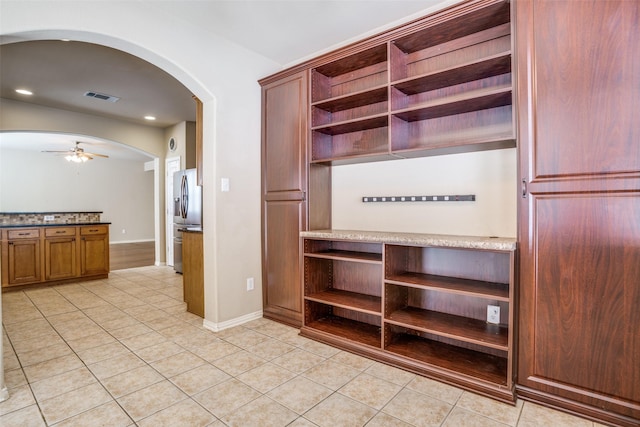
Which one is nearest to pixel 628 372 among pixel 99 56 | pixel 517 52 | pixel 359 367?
pixel 359 367

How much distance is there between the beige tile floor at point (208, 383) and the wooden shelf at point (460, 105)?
1.80 m

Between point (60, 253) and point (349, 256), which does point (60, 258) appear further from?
point (349, 256)

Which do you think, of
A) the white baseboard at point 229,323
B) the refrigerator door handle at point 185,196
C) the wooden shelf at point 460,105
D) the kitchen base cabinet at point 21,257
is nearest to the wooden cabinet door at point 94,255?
the kitchen base cabinet at point 21,257

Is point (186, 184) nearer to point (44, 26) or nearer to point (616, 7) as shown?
point (44, 26)

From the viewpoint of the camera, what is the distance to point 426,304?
2.55 meters

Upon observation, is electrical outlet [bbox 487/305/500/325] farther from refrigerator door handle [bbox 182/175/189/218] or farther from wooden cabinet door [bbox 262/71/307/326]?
refrigerator door handle [bbox 182/175/189/218]

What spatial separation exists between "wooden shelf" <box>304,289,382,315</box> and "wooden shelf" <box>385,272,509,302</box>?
313 millimetres

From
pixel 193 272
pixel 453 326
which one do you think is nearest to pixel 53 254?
pixel 193 272

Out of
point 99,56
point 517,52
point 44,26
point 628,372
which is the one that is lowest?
point 628,372

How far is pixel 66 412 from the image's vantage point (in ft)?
5.74

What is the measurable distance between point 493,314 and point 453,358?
1.34 feet

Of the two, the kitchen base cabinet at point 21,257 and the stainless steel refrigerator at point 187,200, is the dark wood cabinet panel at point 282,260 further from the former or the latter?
the kitchen base cabinet at point 21,257

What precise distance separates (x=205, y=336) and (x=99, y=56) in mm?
3057

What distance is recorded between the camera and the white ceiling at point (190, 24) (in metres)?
2.53
